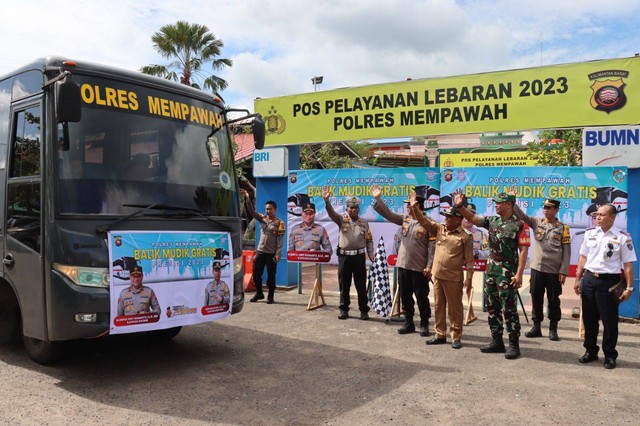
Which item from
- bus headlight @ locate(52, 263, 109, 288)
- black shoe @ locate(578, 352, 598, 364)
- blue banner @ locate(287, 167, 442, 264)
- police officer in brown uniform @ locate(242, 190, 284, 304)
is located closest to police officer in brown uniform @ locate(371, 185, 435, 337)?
blue banner @ locate(287, 167, 442, 264)

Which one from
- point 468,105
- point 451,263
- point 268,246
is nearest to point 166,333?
point 268,246

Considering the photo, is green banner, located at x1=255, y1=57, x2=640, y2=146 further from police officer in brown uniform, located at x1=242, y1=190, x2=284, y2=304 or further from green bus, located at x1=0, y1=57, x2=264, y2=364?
green bus, located at x1=0, y1=57, x2=264, y2=364

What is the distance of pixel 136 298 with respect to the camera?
15.6ft

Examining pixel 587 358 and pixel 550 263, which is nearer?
pixel 587 358

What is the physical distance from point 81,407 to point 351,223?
469cm

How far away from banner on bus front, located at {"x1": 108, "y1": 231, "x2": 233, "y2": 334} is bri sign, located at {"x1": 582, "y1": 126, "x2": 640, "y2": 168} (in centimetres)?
558

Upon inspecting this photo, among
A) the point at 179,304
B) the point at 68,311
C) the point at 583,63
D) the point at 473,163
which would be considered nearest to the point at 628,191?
the point at 583,63

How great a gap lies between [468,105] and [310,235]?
345cm

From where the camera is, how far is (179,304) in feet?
16.6

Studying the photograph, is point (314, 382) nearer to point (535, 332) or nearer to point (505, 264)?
point (505, 264)

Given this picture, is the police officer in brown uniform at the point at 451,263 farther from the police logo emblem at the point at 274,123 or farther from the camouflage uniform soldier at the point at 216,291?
the police logo emblem at the point at 274,123

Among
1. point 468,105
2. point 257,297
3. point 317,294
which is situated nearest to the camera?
point 468,105

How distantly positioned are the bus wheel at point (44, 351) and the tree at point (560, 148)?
10.7 meters

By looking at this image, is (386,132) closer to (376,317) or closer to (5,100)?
(376,317)
